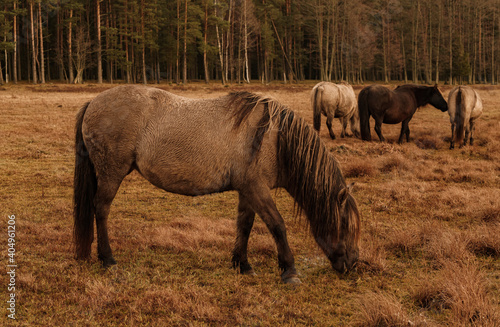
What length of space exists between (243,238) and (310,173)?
3.62 feet

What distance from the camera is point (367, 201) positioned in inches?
293

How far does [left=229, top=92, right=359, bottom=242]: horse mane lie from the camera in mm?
4145

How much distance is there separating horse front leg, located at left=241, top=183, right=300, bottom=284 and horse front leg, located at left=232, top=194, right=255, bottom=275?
0.32 m

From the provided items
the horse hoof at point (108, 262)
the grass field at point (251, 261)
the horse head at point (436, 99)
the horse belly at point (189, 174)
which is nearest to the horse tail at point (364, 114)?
the horse head at point (436, 99)

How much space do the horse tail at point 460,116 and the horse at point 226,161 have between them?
10.0m

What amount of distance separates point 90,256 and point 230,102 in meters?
2.48

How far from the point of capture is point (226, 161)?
4184mm

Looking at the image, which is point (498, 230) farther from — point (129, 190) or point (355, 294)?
point (129, 190)

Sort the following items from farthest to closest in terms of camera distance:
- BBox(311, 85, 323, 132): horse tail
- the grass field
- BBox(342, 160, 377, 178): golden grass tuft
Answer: BBox(311, 85, 323, 132): horse tail → BBox(342, 160, 377, 178): golden grass tuft → the grass field

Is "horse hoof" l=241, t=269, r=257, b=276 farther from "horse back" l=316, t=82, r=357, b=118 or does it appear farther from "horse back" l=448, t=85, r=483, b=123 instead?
"horse back" l=448, t=85, r=483, b=123

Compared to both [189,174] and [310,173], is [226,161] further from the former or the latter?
[310,173]

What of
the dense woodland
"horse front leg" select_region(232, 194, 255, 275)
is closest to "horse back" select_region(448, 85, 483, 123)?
"horse front leg" select_region(232, 194, 255, 275)

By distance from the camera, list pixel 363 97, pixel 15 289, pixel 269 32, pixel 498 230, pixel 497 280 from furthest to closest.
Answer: pixel 269 32 → pixel 363 97 → pixel 498 230 → pixel 497 280 → pixel 15 289

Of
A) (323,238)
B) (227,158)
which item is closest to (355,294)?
(323,238)
